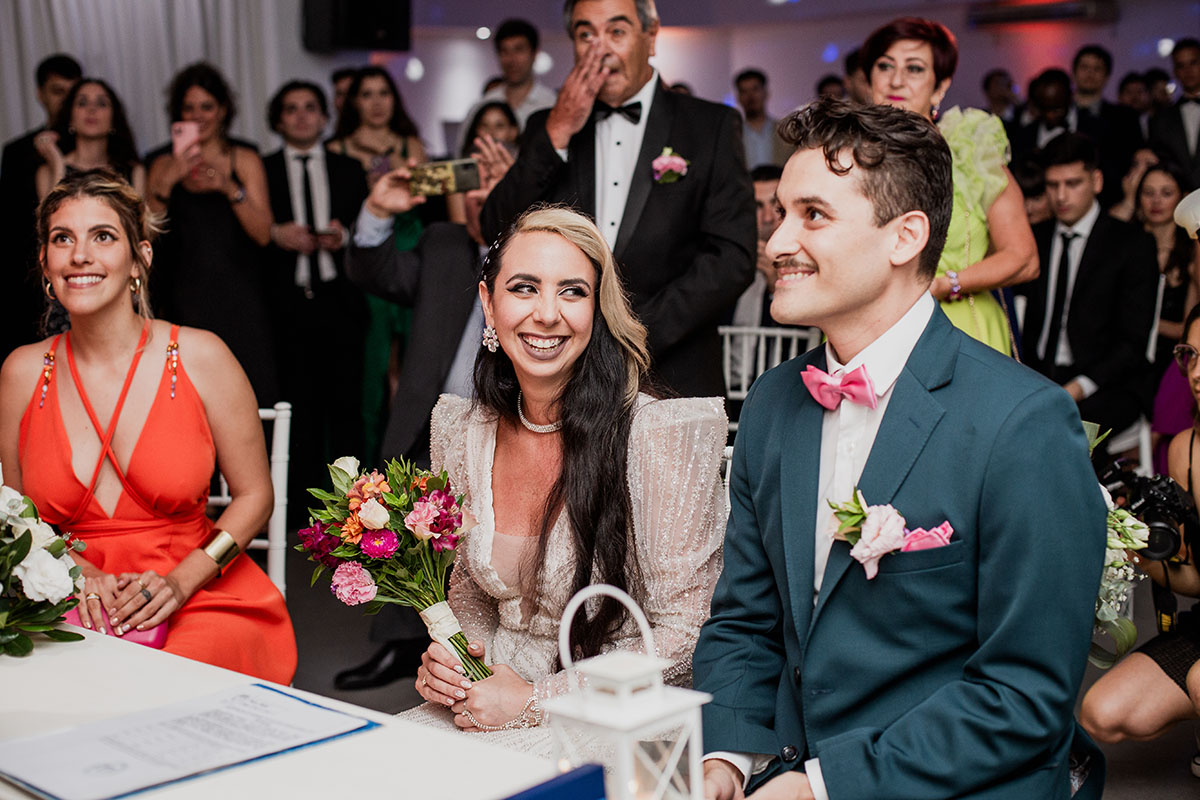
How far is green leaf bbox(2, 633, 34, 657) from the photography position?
6.36 ft

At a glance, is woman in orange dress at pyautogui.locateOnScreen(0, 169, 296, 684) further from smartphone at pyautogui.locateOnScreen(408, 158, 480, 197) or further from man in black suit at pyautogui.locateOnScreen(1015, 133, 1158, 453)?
man in black suit at pyautogui.locateOnScreen(1015, 133, 1158, 453)

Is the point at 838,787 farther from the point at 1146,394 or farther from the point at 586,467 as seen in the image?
the point at 1146,394

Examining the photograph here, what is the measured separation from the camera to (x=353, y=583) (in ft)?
6.72

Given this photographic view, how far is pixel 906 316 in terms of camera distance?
183 centimetres

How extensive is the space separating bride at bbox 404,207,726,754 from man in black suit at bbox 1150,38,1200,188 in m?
6.20

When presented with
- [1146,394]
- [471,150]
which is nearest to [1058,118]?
[1146,394]

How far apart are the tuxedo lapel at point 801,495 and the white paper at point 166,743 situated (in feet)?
2.10

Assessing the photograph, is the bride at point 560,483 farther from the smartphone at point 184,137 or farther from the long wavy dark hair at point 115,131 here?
the long wavy dark hair at point 115,131

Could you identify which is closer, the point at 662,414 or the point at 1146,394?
the point at 662,414

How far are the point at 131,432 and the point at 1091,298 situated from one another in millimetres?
A: 3949

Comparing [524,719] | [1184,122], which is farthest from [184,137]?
[1184,122]

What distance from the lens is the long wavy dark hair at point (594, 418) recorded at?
2324 millimetres

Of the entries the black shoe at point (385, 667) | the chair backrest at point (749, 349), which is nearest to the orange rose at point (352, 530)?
the chair backrest at point (749, 349)

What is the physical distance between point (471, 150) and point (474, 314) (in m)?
1.72
